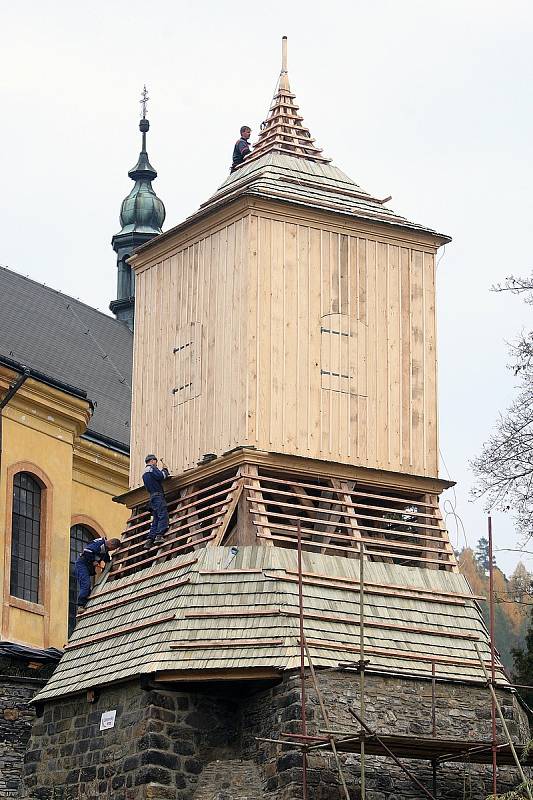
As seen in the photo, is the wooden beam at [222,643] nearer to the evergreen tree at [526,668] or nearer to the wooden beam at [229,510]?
the wooden beam at [229,510]

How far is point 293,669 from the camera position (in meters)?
22.3

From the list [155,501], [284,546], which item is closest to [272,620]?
[284,546]

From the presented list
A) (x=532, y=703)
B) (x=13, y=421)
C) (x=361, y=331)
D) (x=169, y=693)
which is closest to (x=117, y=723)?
(x=169, y=693)

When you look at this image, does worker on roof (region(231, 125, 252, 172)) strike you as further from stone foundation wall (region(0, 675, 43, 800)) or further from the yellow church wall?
stone foundation wall (region(0, 675, 43, 800))

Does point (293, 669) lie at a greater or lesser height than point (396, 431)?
lesser

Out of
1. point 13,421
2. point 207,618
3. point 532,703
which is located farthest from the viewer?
point 13,421

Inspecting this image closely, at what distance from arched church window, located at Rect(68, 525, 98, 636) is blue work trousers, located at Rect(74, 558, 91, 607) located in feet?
21.7

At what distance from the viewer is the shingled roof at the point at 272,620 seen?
22812 mm

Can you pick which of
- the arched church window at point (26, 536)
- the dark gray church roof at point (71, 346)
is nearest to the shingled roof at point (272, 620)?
the arched church window at point (26, 536)

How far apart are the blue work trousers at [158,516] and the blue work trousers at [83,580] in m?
1.83

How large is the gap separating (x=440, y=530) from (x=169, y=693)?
4.59 metres

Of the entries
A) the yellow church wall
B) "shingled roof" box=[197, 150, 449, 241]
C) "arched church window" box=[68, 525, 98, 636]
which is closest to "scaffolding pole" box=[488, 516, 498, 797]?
"shingled roof" box=[197, 150, 449, 241]

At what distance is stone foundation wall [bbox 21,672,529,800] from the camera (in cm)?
2211

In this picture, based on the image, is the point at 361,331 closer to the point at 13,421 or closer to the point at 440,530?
the point at 440,530
